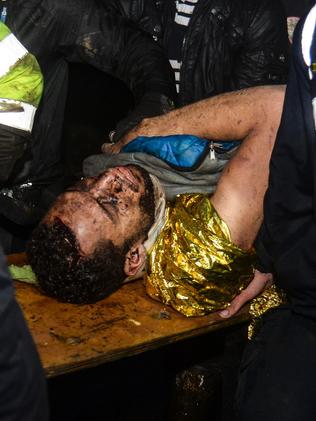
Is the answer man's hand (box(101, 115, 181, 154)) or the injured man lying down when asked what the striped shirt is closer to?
man's hand (box(101, 115, 181, 154))

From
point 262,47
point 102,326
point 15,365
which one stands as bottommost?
point 102,326

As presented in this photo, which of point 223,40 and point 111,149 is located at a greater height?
point 223,40

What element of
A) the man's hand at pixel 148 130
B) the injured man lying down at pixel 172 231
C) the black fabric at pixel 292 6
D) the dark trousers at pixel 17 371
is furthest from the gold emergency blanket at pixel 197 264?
the black fabric at pixel 292 6

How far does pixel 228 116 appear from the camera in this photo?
241 centimetres

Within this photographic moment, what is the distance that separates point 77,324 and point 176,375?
2.65 ft

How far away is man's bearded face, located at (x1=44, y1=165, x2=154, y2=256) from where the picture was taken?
2.24 m

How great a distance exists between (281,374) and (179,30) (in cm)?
238

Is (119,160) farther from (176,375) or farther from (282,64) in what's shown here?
(282,64)

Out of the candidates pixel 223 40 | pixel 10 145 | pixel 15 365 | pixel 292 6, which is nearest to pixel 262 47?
pixel 223 40

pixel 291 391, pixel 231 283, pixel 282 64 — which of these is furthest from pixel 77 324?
pixel 282 64

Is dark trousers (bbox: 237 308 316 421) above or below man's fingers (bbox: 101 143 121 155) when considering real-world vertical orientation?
below

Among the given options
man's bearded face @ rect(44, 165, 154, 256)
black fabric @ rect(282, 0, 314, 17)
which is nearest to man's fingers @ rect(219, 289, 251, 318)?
man's bearded face @ rect(44, 165, 154, 256)

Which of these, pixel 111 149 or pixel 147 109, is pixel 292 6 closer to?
pixel 147 109

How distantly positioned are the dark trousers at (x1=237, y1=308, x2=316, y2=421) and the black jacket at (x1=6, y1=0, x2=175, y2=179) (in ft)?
4.40
